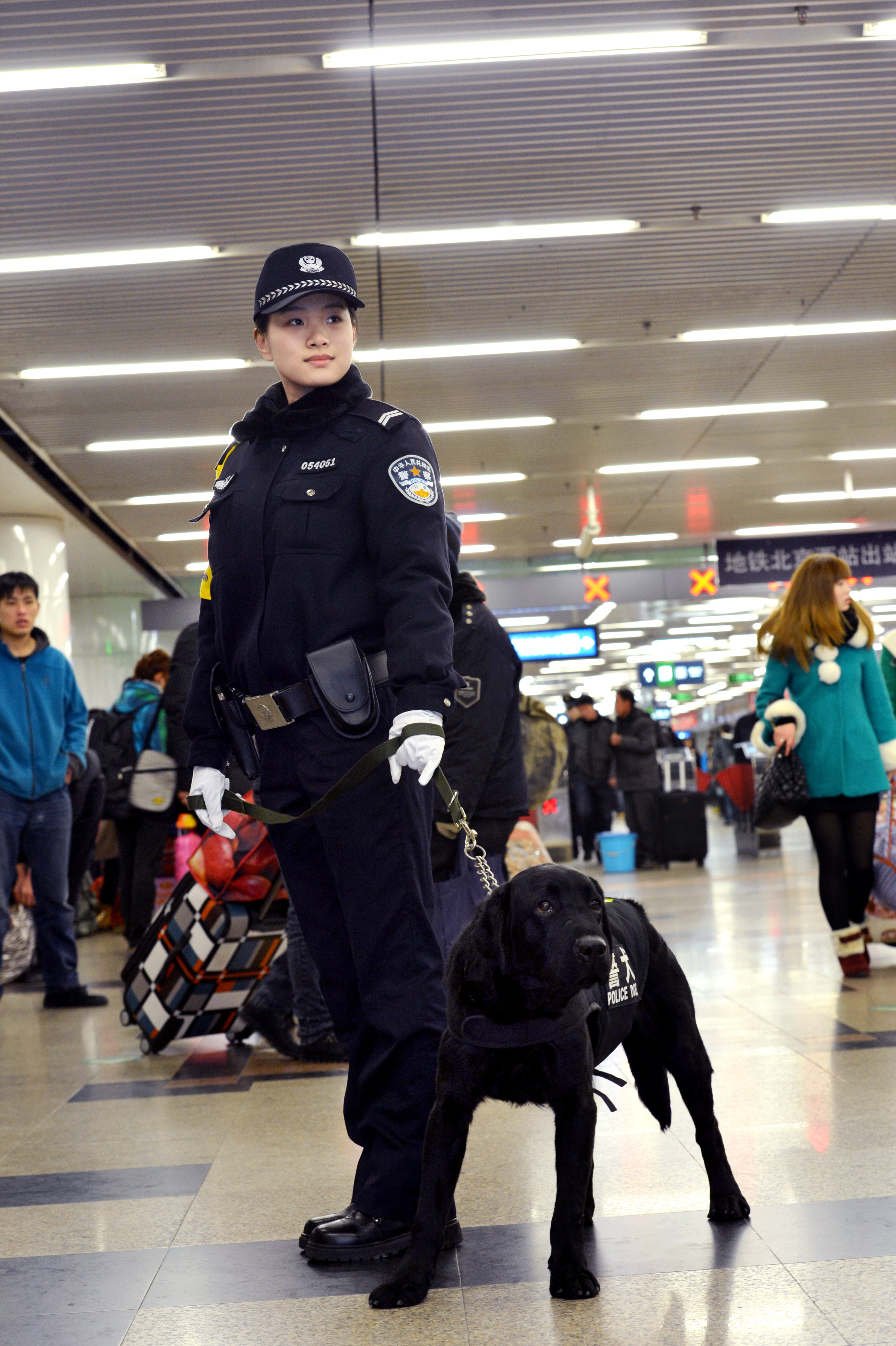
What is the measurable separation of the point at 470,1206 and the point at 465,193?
6.26m

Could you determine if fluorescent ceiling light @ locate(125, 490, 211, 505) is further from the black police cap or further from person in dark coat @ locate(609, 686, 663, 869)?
the black police cap

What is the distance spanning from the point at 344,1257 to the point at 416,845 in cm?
77

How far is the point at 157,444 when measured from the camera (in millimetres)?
12562

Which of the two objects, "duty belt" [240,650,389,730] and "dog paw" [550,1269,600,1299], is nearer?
"dog paw" [550,1269,600,1299]

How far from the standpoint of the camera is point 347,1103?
8.38ft

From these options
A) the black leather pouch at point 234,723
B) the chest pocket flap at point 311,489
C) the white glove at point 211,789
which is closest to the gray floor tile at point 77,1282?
the white glove at point 211,789

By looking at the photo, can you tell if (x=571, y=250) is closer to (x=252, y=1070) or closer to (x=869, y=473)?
(x=252, y=1070)

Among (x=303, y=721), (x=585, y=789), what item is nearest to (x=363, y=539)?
(x=303, y=721)

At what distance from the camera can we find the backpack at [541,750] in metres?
5.32

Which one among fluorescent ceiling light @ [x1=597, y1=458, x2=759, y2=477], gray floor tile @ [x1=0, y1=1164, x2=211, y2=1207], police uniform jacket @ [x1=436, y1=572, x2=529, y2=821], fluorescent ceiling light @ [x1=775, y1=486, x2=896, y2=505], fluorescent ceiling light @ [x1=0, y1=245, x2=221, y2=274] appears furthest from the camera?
fluorescent ceiling light @ [x1=775, y1=486, x2=896, y2=505]

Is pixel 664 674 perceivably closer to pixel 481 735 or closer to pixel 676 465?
pixel 676 465

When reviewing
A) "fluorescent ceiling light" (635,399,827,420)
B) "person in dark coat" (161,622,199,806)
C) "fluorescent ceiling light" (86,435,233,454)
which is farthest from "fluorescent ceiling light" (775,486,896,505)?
"person in dark coat" (161,622,199,806)

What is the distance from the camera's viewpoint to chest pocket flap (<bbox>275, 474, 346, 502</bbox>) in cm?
248

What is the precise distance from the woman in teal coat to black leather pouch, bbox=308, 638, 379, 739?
3541 mm
